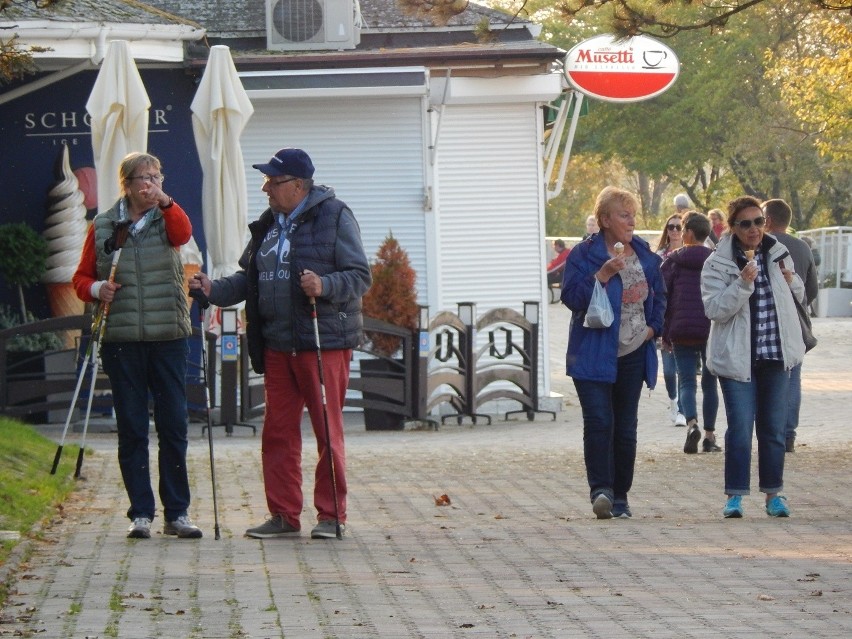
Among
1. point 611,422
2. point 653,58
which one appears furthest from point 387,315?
point 611,422

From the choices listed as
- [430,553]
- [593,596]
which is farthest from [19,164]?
[593,596]

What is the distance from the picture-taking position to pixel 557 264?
45.1 meters

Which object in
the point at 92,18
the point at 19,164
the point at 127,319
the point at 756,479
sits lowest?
the point at 756,479

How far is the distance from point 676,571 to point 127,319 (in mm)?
2898

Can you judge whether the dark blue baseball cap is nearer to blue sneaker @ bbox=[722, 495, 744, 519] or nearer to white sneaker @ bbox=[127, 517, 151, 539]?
white sneaker @ bbox=[127, 517, 151, 539]

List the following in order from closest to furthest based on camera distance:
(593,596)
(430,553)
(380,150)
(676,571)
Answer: (593,596) < (676,571) < (430,553) < (380,150)

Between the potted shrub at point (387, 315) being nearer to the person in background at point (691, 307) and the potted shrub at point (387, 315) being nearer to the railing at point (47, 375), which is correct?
the railing at point (47, 375)

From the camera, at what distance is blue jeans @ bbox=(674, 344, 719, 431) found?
13.6 metres

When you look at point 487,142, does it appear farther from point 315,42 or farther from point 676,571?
point 676,571

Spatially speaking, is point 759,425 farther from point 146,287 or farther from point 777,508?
point 146,287

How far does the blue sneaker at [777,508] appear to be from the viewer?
9.55m

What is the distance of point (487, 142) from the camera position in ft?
68.0

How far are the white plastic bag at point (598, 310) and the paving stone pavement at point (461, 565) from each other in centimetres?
106

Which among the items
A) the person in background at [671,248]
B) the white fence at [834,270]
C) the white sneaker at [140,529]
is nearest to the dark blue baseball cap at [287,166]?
the white sneaker at [140,529]
